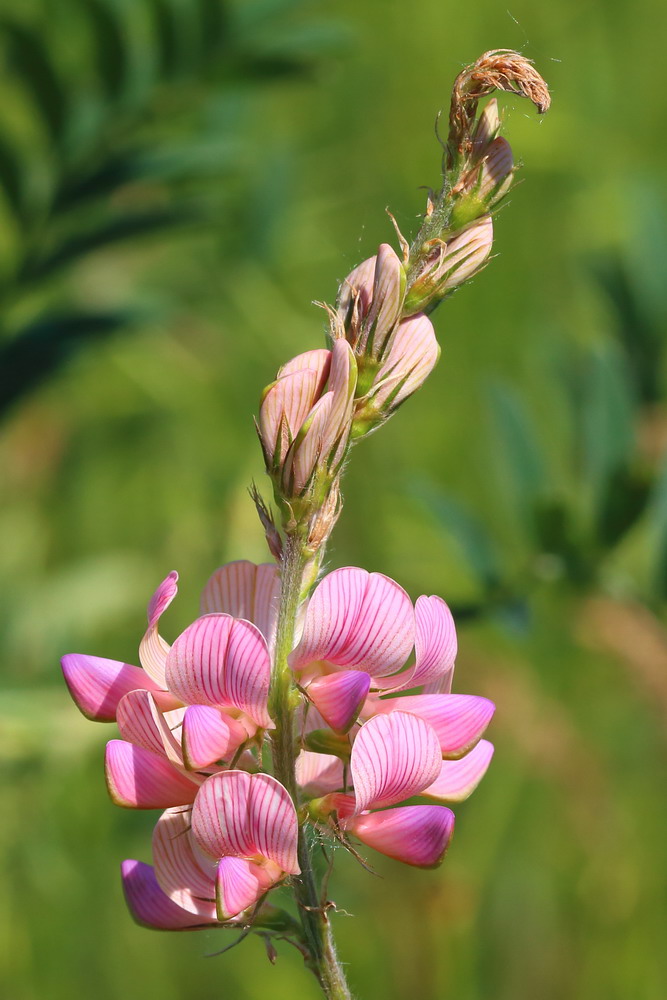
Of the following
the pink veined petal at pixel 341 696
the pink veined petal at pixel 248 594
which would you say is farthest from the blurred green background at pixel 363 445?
the pink veined petal at pixel 341 696

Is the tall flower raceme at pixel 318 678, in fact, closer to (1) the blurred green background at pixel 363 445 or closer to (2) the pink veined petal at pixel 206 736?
(2) the pink veined petal at pixel 206 736

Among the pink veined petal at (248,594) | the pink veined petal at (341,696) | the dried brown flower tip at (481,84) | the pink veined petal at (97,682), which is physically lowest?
the pink veined petal at (341,696)

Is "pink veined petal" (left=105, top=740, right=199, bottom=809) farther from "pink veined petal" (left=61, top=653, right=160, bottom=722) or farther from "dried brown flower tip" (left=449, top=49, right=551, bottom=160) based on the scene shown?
"dried brown flower tip" (left=449, top=49, right=551, bottom=160)

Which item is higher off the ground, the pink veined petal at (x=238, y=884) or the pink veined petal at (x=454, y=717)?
the pink veined petal at (x=454, y=717)

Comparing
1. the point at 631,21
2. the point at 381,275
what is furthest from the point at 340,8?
the point at 381,275

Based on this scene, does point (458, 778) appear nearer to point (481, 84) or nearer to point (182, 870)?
point (182, 870)

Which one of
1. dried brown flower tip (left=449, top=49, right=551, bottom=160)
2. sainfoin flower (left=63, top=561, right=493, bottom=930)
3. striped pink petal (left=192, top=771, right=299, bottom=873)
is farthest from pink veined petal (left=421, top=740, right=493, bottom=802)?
dried brown flower tip (left=449, top=49, right=551, bottom=160)

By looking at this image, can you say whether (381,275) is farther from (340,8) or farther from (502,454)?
(340,8)

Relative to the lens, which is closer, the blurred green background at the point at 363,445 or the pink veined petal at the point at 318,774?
the pink veined petal at the point at 318,774
